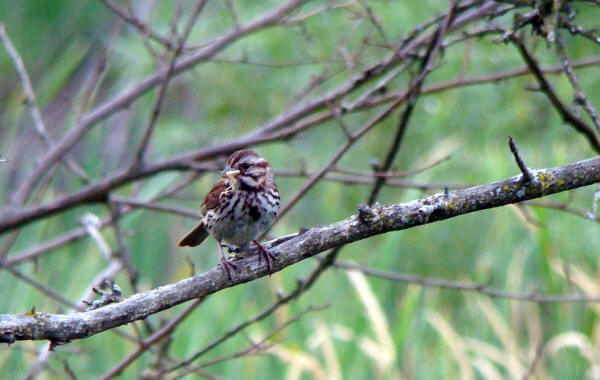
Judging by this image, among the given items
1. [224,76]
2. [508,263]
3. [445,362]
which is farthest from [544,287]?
[224,76]

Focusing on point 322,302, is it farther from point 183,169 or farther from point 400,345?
point 183,169

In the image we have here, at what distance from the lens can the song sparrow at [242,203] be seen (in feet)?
10.7

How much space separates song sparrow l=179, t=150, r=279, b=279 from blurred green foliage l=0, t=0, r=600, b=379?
29.7 inches

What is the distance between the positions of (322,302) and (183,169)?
1.30 meters

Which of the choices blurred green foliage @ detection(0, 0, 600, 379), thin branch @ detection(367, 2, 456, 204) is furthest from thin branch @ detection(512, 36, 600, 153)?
blurred green foliage @ detection(0, 0, 600, 379)

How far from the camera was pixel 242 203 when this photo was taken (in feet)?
10.7

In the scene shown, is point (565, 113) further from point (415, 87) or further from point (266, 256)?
point (266, 256)

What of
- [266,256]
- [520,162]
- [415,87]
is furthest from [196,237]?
[520,162]

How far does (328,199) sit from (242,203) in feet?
8.99

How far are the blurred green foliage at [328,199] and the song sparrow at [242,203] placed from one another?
75 centimetres

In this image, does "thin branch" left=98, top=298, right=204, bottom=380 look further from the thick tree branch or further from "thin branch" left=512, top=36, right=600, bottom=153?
"thin branch" left=512, top=36, right=600, bottom=153

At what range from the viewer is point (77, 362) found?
4.30 m

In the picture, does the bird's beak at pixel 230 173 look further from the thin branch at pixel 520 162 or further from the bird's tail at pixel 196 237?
the thin branch at pixel 520 162

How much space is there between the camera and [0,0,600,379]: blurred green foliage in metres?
4.24
